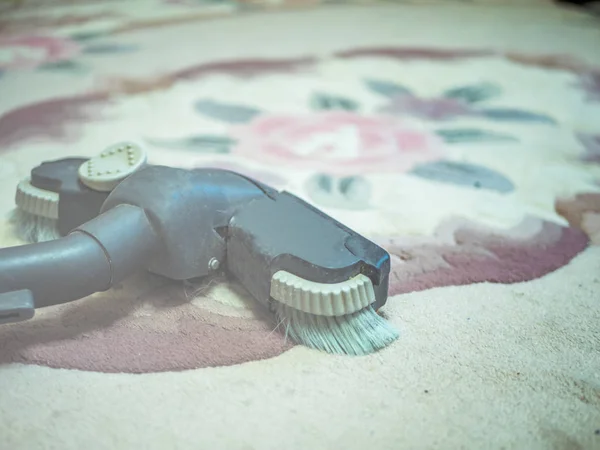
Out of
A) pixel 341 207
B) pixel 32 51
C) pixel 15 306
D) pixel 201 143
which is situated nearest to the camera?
pixel 15 306

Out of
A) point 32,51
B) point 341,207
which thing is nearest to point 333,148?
point 341,207

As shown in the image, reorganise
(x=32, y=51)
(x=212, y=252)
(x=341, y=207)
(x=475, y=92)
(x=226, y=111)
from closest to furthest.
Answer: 1. (x=212, y=252)
2. (x=341, y=207)
3. (x=226, y=111)
4. (x=475, y=92)
5. (x=32, y=51)

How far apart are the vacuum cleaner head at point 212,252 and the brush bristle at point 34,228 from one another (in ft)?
0.12

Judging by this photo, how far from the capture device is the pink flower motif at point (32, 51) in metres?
1.21

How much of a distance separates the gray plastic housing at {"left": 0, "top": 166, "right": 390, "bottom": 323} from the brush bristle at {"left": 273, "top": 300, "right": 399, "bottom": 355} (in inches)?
1.1

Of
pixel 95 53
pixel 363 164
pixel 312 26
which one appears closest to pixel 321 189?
pixel 363 164

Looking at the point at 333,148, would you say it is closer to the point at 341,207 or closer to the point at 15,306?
the point at 341,207

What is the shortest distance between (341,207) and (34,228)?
1.13 ft

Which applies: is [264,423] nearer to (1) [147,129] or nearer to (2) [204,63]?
(1) [147,129]

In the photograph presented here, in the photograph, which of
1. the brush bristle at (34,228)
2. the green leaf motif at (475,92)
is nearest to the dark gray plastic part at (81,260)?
the brush bristle at (34,228)

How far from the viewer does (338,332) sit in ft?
1.78

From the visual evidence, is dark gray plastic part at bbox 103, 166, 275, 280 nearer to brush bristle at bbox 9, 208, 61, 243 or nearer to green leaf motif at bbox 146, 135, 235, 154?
brush bristle at bbox 9, 208, 61, 243

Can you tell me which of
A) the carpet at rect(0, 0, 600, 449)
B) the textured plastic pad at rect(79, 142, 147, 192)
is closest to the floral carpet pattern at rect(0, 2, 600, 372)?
the carpet at rect(0, 0, 600, 449)

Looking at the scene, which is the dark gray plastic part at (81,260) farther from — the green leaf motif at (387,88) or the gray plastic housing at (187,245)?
the green leaf motif at (387,88)
